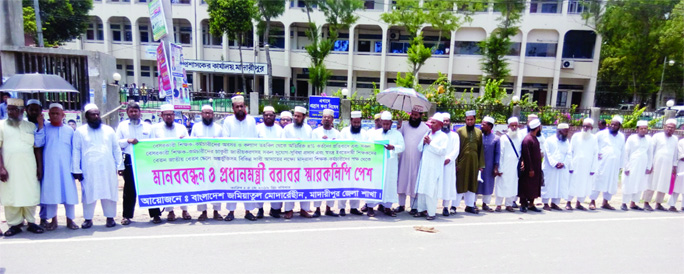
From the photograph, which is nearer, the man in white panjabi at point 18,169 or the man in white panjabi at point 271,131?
the man in white panjabi at point 18,169

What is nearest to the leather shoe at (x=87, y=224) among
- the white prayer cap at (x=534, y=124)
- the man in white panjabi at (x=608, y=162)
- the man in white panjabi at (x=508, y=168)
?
the man in white panjabi at (x=508, y=168)

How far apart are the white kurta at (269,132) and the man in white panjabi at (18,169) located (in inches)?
103

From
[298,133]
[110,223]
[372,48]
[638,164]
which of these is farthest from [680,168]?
[372,48]

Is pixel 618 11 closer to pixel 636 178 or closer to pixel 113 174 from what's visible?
pixel 636 178

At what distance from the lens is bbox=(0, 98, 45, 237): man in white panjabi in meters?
4.56

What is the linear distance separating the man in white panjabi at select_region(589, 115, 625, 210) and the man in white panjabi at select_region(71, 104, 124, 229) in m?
7.68

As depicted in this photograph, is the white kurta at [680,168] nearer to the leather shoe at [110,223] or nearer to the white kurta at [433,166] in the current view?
the white kurta at [433,166]

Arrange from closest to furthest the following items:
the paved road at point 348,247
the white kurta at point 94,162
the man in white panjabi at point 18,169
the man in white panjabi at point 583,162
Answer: the paved road at point 348,247
the man in white panjabi at point 18,169
the white kurta at point 94,162
the man in white panjabi at point 583,162

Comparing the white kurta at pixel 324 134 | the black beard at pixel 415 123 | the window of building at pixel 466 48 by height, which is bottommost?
the white kurta at pixel 324 134

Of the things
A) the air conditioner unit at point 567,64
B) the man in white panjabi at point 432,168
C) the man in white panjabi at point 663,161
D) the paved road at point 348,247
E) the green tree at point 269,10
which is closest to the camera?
the paved road at point 348,247

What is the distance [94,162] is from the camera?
4973 millimetres

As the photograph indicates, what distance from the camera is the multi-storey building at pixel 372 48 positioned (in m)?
32.4

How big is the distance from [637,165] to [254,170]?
6.77 meters

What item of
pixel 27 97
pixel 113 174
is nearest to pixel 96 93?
pixel 27 97
